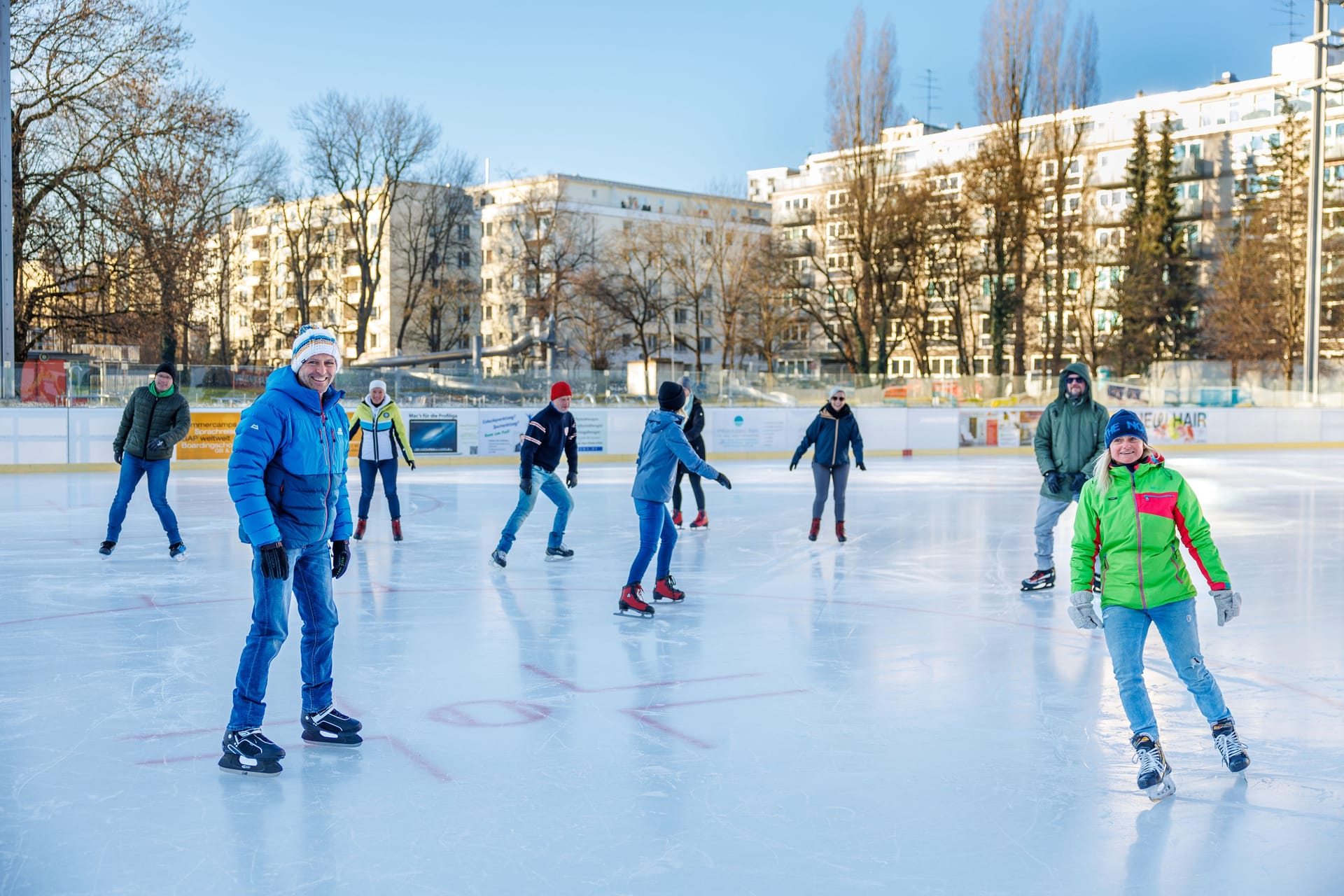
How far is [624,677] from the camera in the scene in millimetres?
6223

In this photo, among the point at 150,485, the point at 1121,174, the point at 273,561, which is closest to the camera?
the point at 273,561

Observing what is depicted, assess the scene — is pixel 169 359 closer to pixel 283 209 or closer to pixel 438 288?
pixel 283 209

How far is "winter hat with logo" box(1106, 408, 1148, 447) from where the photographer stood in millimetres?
4359

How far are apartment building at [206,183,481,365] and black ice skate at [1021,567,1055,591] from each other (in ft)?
119

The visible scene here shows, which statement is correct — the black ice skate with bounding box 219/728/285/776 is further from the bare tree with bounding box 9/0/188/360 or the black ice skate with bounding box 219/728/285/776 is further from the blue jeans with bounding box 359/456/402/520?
the bare tree with bounding box 9/0/188/360

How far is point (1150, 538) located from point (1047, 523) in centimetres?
470

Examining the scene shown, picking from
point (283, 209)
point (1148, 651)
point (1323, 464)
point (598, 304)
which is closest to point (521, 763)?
point (1148, 651)

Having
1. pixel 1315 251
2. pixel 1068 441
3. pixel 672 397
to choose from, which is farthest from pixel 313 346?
pixel 1315 251

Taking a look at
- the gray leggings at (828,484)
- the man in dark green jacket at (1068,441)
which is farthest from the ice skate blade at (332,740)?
the gray leggings at (828,484)

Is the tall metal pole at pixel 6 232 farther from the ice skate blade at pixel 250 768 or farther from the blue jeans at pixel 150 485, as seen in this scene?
the ice skate blade at pixel 250 768

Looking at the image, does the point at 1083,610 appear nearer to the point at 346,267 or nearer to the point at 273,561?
the point at 273,561

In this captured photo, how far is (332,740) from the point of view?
495 centimetres

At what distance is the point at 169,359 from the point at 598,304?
29.8 metres

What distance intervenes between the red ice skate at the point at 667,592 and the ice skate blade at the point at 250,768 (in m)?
4.12
